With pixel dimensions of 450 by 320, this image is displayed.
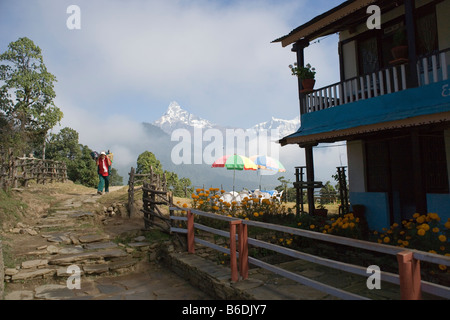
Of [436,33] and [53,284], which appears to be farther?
[436,33]

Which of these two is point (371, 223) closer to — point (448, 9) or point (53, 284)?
point (448, 9)

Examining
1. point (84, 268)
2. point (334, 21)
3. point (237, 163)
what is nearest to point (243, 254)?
point (84, 268)

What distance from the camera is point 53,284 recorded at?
5535mm

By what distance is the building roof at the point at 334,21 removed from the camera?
6.82 meters

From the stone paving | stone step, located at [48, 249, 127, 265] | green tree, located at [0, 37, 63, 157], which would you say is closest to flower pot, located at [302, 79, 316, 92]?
the stone paving

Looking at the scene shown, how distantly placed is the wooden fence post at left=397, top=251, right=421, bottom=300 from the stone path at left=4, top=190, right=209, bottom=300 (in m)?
3.21

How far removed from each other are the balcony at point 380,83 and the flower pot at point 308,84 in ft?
0.51

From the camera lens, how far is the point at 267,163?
1606 centimetres

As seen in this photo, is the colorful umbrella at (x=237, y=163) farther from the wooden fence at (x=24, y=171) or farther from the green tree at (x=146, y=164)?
the green tree at (x=146, y=164)

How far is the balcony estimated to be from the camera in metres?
6.05
